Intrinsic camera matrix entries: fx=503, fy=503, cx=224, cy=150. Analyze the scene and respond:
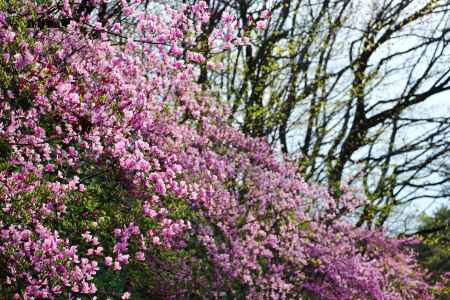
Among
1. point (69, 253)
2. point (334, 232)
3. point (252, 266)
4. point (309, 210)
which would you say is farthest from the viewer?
point (334, 232)

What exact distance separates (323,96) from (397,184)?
332cm

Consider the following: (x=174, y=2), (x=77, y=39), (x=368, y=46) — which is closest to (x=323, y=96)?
(x=368, y=46)

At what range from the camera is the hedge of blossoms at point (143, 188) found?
14.1 feet

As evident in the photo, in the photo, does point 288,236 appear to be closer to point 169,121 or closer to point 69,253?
point 169,121

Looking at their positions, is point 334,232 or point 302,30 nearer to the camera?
point 334,232

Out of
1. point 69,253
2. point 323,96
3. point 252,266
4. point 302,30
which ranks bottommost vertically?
point 69,253

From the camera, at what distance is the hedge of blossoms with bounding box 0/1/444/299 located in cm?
431

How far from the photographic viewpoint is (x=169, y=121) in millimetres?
6832

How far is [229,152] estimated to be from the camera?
855 cm

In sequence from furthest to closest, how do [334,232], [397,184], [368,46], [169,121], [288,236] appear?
1. [397,184]
2. [368,46]
3. [334,232]
4. [288,236]
5. [169,121]

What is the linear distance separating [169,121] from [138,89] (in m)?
1.18

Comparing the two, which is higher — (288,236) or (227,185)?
(227,185)

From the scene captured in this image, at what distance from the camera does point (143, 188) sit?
19.5ft

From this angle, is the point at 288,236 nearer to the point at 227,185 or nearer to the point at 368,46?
the point at 227,185
